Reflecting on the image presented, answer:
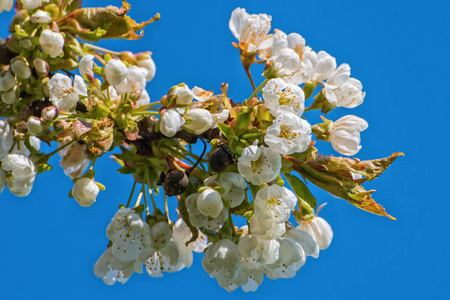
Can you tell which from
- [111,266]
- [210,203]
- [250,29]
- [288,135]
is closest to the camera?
[288,135]

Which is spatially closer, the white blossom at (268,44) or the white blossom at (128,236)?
the white blossom at (128,236)

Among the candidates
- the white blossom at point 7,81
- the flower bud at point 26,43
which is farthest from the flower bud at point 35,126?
the flower bud at point 26,43

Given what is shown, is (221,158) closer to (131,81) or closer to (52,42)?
(131,81)

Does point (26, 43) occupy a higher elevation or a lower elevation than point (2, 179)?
higher

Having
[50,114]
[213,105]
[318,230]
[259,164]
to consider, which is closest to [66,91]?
[50,114]

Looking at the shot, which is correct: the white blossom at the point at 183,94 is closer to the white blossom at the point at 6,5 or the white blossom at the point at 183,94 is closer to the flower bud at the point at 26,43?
the flower bud at the point at 26,43

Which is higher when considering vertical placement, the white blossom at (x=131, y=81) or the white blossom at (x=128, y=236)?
the white blossom at (x=131, y=81)
